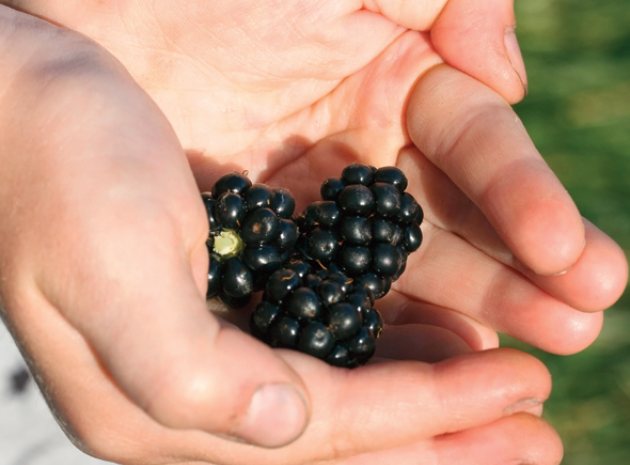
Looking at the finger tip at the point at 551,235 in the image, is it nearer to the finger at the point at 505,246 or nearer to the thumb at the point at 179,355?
the finger at the point at 505,246

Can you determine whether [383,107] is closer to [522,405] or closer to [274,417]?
[522,405]

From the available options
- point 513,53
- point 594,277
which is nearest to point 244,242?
point 594,277

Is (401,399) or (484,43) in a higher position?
(484,43)

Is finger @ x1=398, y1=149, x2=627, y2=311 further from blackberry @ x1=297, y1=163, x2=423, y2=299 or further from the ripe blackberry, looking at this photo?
the ripe blackberry

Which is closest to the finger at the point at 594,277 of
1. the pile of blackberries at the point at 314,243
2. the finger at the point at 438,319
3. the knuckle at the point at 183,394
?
the finger at the point at 438,319

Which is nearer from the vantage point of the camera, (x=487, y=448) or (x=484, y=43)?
(x=487, y=448)

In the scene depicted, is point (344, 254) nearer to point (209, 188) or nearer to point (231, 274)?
point (231, 274)

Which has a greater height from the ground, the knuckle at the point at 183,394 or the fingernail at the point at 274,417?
the knuckle at the point at 183,394
